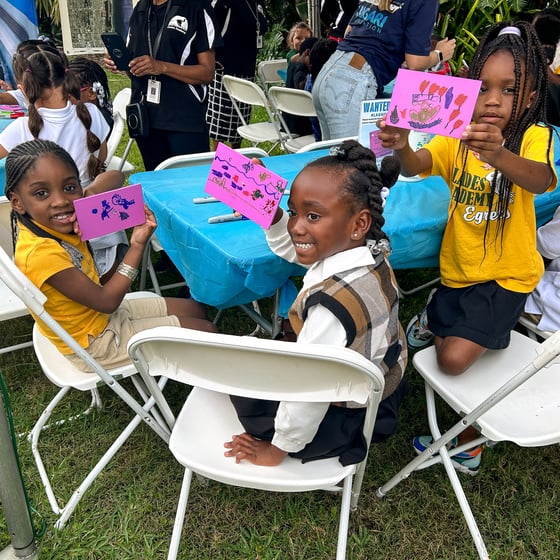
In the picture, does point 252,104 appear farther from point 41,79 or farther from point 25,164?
point 25,164

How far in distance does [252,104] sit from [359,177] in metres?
3.04

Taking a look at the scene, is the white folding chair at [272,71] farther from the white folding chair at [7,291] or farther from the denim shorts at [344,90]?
the white folding chair at [7,291]

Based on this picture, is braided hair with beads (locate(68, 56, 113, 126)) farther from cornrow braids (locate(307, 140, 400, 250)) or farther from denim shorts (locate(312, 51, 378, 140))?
cornrow braids (locate(307, 140, 400, 250))

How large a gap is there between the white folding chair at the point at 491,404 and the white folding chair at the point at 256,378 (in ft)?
1.18

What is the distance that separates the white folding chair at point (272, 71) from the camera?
579cm

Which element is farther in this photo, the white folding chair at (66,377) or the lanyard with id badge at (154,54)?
the lanyard with id badge at (154,54)

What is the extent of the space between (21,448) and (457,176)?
1.97 m

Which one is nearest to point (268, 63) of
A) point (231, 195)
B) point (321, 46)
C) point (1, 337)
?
point (321, 46)

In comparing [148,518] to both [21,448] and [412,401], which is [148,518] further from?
[412,401]

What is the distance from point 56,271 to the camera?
1585mm

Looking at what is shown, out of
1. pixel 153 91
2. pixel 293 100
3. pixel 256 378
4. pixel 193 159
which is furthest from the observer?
pixel 293 100

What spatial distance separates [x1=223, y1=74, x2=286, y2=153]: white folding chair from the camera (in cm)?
386

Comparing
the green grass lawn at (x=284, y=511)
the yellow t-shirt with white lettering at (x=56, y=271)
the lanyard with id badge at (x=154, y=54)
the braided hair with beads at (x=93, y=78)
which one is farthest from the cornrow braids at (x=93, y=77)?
the green grass lawn at (x=284, y=511)

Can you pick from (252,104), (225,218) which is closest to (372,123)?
(225,218)
